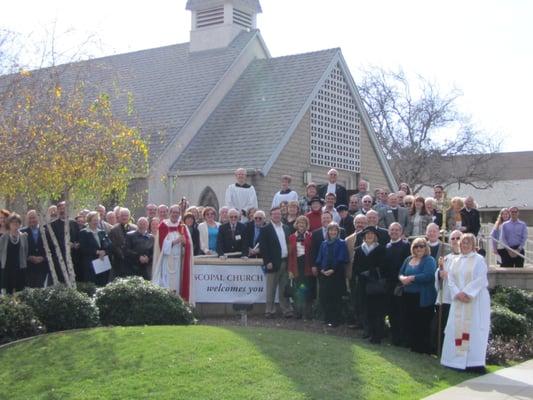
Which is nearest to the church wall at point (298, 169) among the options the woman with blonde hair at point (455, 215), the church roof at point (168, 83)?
the church roof at point (168, 83)

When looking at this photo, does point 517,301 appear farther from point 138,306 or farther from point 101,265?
point 101,265

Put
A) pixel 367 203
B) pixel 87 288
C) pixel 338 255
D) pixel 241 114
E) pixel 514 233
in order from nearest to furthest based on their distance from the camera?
1. pixel 338 255
2. pixel 87 288
3. pixel 367 203
4. pixel 514 233
5. pixel 241 114

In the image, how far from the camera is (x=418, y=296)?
12.0m

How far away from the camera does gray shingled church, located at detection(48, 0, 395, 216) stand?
2497cm

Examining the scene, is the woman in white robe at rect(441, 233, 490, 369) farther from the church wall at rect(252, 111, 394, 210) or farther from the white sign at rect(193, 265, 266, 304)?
the church wall at rect(252, 111, 394, 210)

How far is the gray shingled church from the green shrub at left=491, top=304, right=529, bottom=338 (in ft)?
36.9

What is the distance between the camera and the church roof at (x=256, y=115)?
81.5ft

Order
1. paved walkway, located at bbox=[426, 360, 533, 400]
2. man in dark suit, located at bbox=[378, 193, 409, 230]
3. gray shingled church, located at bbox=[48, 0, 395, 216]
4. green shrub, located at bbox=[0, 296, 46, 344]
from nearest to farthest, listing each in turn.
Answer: paved walkway, located at bbox=[426, 360, 533, 400] → green shrub, located at bbox=[0, 296, 46, 344] → man in dark suit, located at bbox=[378, 193, 409, 230] → gray shingled church, located at bbox=[48, 0, 395, 216]

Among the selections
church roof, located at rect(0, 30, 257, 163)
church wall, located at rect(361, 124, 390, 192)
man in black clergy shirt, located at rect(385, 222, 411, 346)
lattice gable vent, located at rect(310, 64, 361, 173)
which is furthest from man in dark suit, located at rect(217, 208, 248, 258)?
church wall, located at rect(361, 124, 390, 192)

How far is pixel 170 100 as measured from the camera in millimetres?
27719

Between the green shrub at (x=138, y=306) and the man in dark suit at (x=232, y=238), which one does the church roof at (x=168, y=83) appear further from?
the green shrub at (x=138, y=306)

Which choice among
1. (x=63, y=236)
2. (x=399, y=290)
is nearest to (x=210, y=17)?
(x=63, y=236)

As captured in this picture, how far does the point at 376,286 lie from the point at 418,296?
0.64 meters

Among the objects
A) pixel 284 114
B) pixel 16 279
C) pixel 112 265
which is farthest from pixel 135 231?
pixel 284 114
